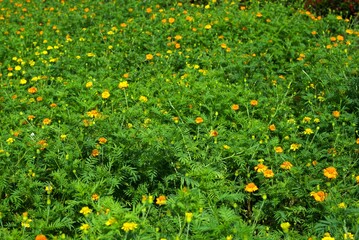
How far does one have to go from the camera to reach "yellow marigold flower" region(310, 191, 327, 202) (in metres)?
2.72

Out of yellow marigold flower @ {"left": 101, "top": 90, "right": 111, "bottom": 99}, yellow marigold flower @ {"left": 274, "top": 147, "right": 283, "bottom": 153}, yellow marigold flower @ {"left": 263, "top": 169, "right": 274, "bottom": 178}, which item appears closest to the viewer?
yellow marigold flower @ {"left": 263, "top": 169, "right": 274, "bottom": 178}

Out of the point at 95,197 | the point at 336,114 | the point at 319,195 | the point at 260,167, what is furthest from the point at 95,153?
the point at 336,114

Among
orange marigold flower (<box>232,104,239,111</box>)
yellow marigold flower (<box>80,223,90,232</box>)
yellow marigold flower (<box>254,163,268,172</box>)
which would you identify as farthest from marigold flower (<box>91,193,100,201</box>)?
orange marigold flower (<box>232,104,239,111</box>)

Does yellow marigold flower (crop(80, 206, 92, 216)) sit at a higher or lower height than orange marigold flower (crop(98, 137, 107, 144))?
lower

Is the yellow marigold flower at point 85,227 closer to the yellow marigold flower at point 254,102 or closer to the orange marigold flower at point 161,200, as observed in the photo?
the orange marigold flower at point 161,200

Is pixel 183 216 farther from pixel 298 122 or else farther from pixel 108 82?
pixel 108 82

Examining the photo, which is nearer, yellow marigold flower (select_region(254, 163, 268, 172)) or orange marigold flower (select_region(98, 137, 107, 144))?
yellow marigold flower (select_region(254, 163, 268, 172))

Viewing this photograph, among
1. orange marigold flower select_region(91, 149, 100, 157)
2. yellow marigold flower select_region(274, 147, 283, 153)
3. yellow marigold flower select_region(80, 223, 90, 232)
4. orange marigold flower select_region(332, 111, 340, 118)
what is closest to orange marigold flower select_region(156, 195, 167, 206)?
yellow marigold flower select_region(80, 223, 90, 232)

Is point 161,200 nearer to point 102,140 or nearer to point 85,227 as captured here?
point 85,227

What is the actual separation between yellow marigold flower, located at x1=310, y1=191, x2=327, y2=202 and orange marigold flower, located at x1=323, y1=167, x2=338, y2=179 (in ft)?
0.49

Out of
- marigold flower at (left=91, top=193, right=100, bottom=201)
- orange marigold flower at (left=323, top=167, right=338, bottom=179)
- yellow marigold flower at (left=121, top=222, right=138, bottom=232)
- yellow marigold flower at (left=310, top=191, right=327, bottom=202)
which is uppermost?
yellow marigold flower at (left=121, top=222, right=138, bottom=232)

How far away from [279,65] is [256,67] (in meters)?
0.32

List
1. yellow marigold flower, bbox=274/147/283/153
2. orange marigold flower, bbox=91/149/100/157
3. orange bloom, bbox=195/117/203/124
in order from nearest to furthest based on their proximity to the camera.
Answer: orange marigold flower, bbox=91/149/100/157, yellow marigold flower, bbox=274/147/283/153, orange bloom, bbox=195/117/203/124

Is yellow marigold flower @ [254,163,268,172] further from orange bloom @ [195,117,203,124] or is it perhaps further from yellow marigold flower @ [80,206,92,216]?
yellow marigold flower @ [80,206,92,216]
